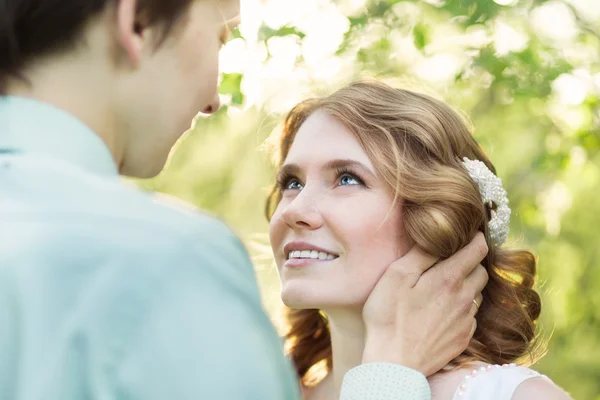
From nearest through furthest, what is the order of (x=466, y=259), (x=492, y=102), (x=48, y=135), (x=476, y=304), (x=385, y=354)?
1. (x=48, y=135)
2. (x=385, y=354)
3. (x=466, y=259)
4. (x=476, y=304)
5. (x=492, y=102)

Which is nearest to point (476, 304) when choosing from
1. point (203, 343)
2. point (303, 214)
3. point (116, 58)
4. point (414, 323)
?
point (414, 323)

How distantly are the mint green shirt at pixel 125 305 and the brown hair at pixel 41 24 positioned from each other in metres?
0.27

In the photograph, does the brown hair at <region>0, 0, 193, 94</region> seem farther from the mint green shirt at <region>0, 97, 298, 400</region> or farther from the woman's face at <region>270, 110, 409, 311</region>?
the woman's face at <region>270, 110, 409, 311</region>

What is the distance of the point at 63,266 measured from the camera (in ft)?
3.06

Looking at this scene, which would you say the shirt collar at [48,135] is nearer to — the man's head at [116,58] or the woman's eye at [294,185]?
the man's head at [116,58]

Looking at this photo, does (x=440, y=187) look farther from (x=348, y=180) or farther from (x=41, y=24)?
(x=41, y=24)

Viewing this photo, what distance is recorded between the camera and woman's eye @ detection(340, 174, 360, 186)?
2.93 metres

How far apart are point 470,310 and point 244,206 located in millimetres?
3612

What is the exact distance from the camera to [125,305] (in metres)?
0.91

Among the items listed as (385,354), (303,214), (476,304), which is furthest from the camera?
(476,304)

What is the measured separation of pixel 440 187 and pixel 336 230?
430 millimetres

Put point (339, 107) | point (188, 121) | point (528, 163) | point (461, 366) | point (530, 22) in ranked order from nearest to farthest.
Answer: point (188, 121), point (461, 366), point (339, 107), point (530, 22), point (528, 163)

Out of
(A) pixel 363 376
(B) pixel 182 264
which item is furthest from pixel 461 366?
(B) pixel 182 264

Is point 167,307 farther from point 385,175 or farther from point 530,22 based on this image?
point 530,22
